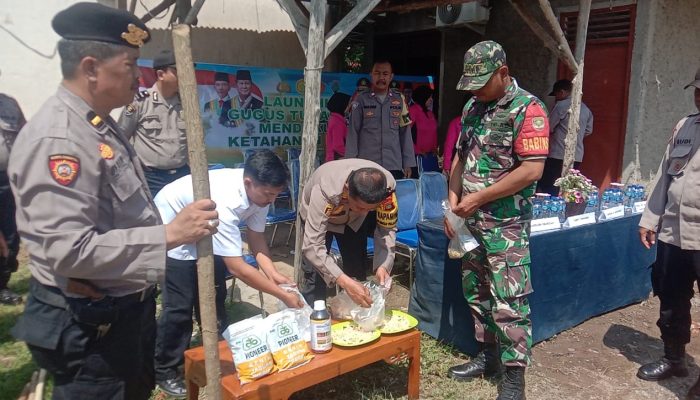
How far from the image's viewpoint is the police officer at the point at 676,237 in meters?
2.92

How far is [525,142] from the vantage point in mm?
2676

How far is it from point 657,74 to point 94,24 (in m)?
6.31

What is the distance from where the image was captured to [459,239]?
3041 mm

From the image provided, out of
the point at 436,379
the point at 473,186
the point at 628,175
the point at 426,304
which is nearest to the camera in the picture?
the point at 473,186

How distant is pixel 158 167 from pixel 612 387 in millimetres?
3465

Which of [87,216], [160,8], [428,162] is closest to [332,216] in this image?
Answer: [87,216]

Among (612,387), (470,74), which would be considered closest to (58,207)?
(470,74)

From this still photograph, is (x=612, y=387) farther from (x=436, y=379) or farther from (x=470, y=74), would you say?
(x=470, y=74)

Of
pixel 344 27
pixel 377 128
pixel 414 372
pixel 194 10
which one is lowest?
pixel 414 372

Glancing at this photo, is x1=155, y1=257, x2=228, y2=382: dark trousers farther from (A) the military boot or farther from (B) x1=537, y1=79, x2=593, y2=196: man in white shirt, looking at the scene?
(B) x1=537, y1=79, x2=593, y2=196: man in white shirt

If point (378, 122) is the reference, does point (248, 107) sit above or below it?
above

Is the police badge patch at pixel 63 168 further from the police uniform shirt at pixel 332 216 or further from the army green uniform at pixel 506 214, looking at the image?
the army green uniform at pixel 506 214

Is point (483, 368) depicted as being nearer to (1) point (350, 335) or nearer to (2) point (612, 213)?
(1) point (350, 335)

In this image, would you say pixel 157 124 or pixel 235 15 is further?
pixel 235 15
